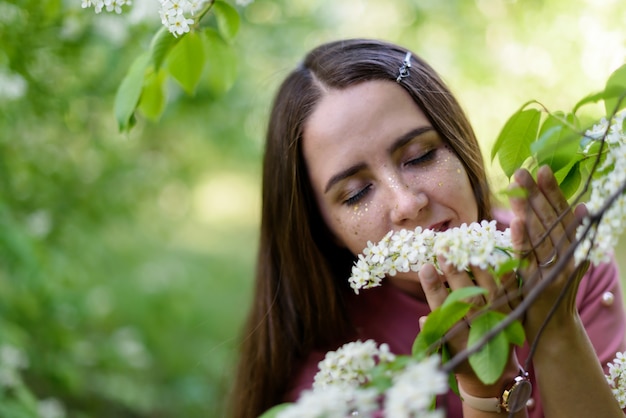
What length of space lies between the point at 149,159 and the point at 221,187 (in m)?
3.82

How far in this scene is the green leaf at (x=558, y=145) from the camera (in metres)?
1.01

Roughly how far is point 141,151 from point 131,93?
11.1 feet

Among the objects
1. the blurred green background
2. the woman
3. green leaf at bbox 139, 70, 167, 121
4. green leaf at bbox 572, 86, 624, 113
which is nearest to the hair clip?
the woman

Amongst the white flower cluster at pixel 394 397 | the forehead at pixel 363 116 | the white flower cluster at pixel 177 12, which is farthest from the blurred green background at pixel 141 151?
the white flower cluster at pixel 394 397

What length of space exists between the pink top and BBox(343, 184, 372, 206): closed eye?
52cm

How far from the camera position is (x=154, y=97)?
1623 mm

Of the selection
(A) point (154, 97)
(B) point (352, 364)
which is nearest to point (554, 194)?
(B) point (352, 364)

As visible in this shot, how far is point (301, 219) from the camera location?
1.86 meters

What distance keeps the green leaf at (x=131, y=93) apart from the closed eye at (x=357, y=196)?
479mm

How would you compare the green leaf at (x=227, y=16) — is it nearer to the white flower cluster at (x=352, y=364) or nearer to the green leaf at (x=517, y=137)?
the green leaf at (x=517, y=137)

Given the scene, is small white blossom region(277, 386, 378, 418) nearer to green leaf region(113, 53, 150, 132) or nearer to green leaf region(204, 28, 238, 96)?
green leaf region(113, 53, 150, 132)

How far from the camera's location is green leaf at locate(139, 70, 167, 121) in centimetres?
160

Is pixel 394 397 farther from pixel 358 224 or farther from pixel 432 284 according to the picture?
pixel 358 224

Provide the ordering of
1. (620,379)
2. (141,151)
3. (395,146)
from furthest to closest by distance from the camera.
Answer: (141,151), (395,146), (620,379)
